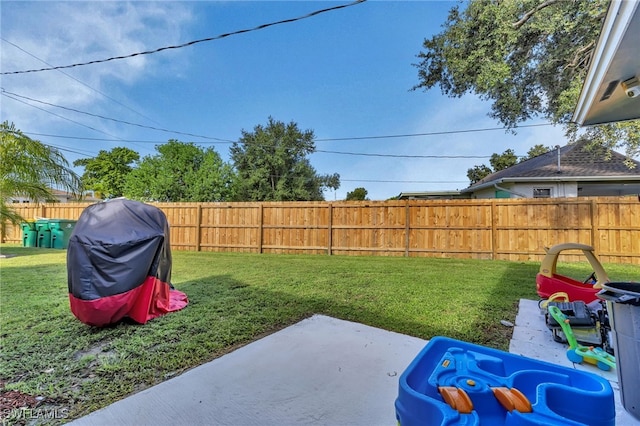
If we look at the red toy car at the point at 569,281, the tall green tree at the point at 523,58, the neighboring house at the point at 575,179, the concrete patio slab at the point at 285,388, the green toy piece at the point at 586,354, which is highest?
the tall green tree at the point at 523,58

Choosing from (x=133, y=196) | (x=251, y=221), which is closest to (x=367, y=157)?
(x=251, y=221)

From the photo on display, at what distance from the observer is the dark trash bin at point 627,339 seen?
154 cm

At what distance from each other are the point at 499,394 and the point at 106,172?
3746 centimetres

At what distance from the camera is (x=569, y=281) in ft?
12.0

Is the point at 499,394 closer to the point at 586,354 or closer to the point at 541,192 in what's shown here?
the point at 586,354

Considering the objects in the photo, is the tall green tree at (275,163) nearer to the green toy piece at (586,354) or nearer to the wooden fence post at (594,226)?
the wooden fence post at (594,226)

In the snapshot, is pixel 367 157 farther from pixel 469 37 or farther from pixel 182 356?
pixel 182 356

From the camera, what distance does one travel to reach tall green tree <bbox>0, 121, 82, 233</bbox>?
23.4 ft

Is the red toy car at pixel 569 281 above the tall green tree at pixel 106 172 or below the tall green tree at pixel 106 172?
below

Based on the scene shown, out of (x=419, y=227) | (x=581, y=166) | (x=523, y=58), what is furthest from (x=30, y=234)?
(x=581, y=166)

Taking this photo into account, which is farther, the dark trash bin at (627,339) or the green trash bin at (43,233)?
the green trash bin at (43,233)

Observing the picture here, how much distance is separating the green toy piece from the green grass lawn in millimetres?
437

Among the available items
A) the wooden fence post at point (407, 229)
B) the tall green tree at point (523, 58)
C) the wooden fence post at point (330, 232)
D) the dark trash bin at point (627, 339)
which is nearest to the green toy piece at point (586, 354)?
the dark trash bin at point (627, 339)

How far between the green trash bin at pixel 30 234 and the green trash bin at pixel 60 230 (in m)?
1.00
